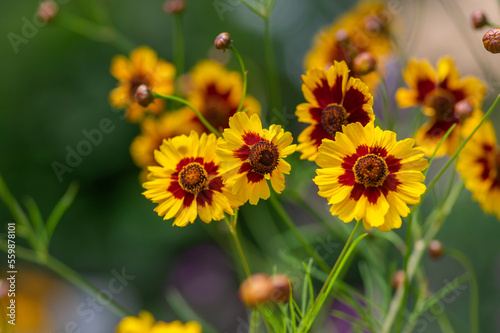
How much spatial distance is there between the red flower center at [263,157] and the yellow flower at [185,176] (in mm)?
50

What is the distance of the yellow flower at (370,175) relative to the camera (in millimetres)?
500

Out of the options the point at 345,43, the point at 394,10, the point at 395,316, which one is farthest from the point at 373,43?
the point at 395,316

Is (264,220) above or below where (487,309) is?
above

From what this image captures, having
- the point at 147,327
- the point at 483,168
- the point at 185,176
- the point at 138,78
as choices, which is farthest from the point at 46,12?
the point at 483,168

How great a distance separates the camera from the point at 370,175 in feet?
1.76

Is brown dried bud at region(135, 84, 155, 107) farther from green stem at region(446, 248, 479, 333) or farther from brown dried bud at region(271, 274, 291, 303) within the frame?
green stem at region(446, 248, 479, 333)

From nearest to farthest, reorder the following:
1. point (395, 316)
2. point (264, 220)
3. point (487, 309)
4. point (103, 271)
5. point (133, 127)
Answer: point (395, 316) < point (264, 220) < point (487, 309) < point (103, 271) < point (133, 127)

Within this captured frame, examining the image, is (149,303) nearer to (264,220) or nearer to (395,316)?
(264,220)

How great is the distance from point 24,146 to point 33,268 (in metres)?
0.51

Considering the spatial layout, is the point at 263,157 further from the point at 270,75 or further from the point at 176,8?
the point at 176,8

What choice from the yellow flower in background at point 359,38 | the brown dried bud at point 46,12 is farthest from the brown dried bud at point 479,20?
the brown dried bud at point 46,12

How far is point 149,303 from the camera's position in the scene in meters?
2.12

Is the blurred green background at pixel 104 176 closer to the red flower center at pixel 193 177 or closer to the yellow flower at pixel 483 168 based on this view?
the yellow flower at pixel 483 168

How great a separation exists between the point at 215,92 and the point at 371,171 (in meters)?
0.55
